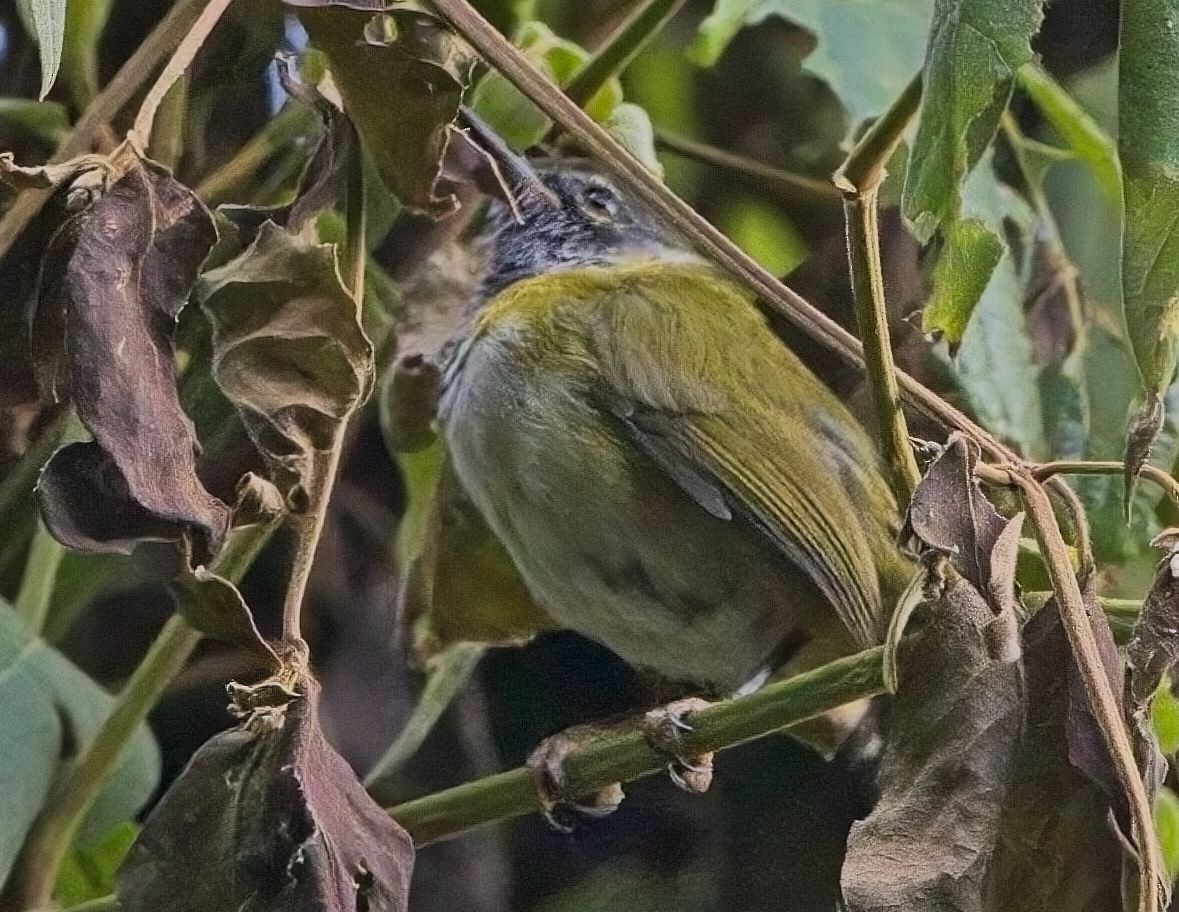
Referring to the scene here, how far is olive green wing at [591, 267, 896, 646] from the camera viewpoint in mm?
810

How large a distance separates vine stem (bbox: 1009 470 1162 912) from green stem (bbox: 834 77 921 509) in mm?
52

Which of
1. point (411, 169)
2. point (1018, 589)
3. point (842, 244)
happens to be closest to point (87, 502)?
point (411, 169)

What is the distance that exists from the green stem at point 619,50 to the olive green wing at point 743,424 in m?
0.14

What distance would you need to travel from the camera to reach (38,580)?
0.89m

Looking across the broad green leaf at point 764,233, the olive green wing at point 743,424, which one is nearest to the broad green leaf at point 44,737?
the olive green wing at point 743,424

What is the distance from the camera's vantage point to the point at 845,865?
46cm

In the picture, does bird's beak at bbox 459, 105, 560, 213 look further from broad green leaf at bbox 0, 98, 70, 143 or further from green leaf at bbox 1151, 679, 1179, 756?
green leaf at bbox 1151, 679, 1179, 756

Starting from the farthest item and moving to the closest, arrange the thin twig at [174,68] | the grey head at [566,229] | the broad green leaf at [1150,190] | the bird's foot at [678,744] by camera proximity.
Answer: the grey head at [566,229] → the bird's foot at [678,744] → the thin twig at [174,68] → the broad green leaf at [1150,190]

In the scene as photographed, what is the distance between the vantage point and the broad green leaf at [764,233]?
996 mm

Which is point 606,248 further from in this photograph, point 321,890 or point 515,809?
point 321,890

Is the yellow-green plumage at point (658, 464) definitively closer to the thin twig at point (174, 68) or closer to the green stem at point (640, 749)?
the green stem at point (640, 749)

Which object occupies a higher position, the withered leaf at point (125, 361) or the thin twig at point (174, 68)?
the thin twig at point (174, 68)

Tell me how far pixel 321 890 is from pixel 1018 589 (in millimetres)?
312

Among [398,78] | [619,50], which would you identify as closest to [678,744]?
[398,78]
